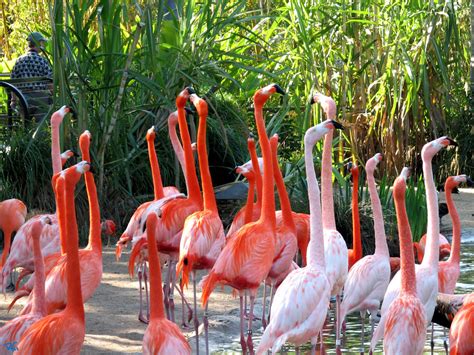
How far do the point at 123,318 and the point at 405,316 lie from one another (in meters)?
2.29

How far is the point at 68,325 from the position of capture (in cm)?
411

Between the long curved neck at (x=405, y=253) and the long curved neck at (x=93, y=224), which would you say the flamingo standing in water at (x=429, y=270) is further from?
the long curved neck at (x=93, y=224)

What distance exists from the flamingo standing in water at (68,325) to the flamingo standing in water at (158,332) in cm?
32

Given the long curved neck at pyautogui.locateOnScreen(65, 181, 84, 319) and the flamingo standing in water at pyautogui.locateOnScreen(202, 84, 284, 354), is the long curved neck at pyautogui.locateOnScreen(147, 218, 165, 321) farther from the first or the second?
the flamingo standing in water at pyautogui.locateOnScreen(202, 84, 284, 354)

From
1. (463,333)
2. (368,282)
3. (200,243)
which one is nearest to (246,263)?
(200,243)

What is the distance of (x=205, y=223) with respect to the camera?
18.6 feet

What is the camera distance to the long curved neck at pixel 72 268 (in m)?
4.22

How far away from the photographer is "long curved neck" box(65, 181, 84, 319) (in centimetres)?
422

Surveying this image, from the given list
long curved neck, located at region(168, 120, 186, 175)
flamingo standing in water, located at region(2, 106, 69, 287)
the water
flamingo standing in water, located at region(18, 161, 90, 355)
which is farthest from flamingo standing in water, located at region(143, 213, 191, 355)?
long curved neck, located at region(168, 120, 186, 175)

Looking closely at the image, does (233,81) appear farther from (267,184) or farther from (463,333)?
(463,333)

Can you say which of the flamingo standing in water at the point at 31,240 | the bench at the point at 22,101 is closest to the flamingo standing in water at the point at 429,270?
the flamingo standing in water at the point at 31,240

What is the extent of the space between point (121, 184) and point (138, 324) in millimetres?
3430

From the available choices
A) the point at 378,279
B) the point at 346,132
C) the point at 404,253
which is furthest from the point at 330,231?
the point at 346,132

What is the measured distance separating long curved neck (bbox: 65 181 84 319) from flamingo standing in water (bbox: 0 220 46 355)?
157 mm
